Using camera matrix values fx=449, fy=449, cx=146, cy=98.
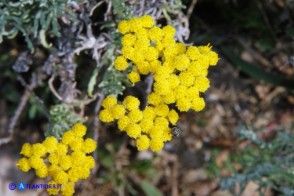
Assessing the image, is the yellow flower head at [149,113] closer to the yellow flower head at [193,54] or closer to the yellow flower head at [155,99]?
the yellow flower head at [155,99]

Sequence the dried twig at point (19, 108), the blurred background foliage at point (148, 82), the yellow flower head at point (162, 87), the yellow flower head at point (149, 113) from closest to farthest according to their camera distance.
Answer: the yellow flower head at point (162, 87) → the yellow flower head at point (149, 113) → the blurred background foliage at point (148, 82) → the dried twig at point (19, 108)

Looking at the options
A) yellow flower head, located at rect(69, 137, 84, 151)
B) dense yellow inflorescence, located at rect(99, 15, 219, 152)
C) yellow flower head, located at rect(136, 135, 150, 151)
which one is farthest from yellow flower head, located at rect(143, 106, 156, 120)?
yellow flower head, located at rect(69, 137, 84, 151)

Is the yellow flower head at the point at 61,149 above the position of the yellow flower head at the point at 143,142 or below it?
below

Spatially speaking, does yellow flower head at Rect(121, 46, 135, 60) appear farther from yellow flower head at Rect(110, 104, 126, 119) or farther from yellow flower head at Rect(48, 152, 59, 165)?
yellow flower head at Rect(48, 152, 59, 165)

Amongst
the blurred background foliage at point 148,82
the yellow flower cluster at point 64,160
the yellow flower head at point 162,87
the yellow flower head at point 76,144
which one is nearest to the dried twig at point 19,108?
the blurred background foliage at point 148,82

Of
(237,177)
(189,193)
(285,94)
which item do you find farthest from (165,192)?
(285,94)

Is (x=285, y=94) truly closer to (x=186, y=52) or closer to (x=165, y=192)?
(x=165, y=192)

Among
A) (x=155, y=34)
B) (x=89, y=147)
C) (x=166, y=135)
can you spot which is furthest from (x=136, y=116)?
(x=155, y=34)
